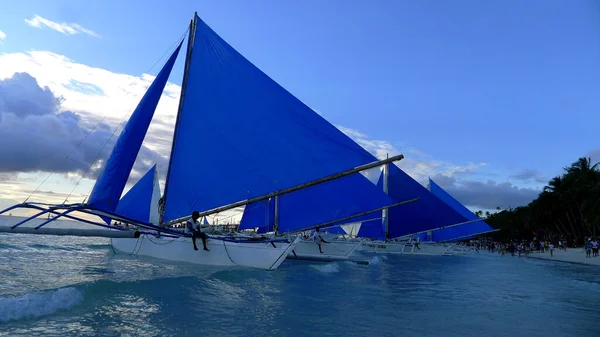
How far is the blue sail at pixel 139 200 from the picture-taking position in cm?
3359

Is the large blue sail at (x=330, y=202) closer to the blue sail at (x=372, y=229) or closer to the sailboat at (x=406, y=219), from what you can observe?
the sailboat at (x=406, y=219)

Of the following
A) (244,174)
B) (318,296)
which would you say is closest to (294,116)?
(244,174)

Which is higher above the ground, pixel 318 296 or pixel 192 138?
pixel 192 138

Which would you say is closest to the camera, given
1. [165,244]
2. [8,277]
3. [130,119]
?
[8,277]

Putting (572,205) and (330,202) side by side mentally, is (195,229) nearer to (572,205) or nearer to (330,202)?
(330,202)

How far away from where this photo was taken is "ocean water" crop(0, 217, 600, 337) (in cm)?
821

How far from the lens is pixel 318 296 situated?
41.6 ft

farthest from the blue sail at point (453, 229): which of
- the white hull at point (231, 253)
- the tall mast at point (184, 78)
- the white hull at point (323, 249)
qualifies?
Result: the tall mast at point (184, 78)

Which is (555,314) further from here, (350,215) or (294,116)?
(350,215)

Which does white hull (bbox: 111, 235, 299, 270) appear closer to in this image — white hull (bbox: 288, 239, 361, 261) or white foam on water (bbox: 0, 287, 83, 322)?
white foam on water (bbox: 0, 287, 83, 322)

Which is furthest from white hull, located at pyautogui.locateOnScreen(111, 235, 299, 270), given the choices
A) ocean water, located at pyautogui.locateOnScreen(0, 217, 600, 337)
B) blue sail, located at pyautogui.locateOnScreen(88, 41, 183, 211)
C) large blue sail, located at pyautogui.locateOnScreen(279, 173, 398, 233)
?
large blue sail, located at pyautogui.locateOnScreen(279, 173, 398, 233)

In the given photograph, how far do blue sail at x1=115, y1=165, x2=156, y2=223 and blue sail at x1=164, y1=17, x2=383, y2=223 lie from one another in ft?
61.2

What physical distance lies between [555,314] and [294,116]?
10297 millimetres

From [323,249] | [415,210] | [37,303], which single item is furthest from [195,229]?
[415,210]
